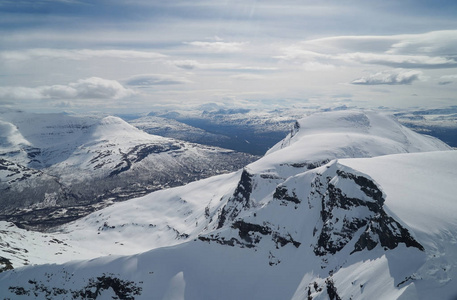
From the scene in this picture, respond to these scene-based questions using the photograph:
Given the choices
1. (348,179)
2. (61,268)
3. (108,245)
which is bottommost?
(108,245)

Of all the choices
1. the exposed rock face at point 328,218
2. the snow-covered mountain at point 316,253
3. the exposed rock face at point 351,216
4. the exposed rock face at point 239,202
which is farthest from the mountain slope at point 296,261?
the exposed rock face at point 239,202

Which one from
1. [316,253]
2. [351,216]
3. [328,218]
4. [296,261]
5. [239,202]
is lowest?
[239,202]

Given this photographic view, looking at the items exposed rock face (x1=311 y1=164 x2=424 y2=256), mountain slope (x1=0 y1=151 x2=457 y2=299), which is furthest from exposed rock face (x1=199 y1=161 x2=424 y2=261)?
mountain slope (x1=0 y1=151 x2=457 y2=299)

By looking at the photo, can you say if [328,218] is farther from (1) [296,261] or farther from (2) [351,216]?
(1) [296,261]

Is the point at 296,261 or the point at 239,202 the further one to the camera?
the point at 239,202

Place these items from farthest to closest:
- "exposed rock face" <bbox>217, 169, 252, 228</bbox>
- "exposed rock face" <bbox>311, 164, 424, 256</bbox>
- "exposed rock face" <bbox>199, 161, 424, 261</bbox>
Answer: "exposed rock face" <bbox>217, 169, 252, 228</bbox>
"exposed rock face" <bbox>199, 161, 424, 261</bbox>
"exposed rock face" <bbox>311, 164, 424, 256</bbox>

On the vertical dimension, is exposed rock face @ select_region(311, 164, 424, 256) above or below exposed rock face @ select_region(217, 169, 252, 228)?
above

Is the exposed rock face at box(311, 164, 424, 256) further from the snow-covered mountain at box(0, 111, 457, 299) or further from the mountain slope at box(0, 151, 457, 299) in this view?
the mountain slope at box(0, 151, 457, 299)

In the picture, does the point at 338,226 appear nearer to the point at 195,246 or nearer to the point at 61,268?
Result: the point at 195,246

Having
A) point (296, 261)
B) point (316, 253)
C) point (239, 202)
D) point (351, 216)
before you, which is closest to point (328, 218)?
point (351, 216)

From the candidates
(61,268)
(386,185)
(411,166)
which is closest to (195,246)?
(61,268)

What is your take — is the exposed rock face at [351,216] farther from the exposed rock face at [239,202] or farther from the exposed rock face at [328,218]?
the exposed rock face at [239,202]
